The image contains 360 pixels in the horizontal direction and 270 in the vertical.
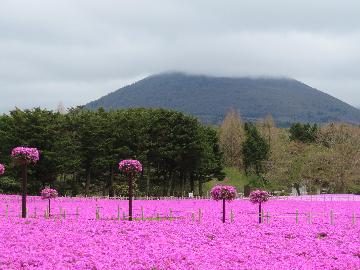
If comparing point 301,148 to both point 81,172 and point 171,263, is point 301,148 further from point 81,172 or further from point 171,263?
point 171,263

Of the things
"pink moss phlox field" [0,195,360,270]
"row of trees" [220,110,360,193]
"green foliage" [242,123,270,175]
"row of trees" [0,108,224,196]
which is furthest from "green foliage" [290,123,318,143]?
"pink moss phlox field" [0,195,360,270]

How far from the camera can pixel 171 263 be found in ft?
62.1

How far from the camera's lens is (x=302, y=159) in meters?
106

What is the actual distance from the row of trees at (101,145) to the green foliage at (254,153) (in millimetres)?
28972

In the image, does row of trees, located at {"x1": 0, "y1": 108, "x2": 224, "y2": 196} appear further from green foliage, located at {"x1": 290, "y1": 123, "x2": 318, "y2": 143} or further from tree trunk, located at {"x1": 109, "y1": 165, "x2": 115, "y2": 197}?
green foliage, located at {"x1": 290, "y1": 123, "x2": 318, "y2": 143}

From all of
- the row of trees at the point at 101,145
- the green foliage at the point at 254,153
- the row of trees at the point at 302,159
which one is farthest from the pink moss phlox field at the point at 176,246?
the green foliage at the point at 254,153

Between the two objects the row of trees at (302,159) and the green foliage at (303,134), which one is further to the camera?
the green foliage at (303,134)

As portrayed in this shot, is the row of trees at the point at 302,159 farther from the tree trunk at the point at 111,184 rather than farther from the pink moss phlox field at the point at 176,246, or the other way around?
the pink moss phlox field at the point at 176,246

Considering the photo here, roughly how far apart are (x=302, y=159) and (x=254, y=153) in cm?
1738

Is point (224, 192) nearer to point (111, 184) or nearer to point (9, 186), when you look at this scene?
point (111, 184)

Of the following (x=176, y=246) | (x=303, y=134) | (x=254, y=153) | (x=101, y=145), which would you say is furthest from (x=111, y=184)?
(x=303, y=134)

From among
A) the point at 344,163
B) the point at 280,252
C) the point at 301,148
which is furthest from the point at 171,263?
the point at 301,148

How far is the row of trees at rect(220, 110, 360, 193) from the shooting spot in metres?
97.8

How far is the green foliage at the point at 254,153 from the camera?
400 ft
